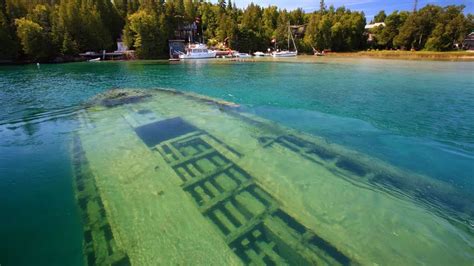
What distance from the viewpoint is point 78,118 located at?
1388cm

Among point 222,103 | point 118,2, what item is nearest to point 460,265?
point 222,103

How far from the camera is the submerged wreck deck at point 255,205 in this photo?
4.73 metres

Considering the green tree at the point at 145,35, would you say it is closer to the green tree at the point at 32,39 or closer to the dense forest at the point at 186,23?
the dense forest at the point at 186,23

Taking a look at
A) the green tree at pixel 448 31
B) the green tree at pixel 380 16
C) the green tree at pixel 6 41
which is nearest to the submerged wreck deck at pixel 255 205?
the green tree at pixel 6 41

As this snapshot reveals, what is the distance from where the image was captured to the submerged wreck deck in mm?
4734

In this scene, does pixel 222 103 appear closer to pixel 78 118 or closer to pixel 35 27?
pixel 78 118

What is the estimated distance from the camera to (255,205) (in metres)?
6.05

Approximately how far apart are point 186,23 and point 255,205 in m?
103

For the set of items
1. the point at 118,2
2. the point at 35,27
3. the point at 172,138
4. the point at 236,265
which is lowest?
the point at 236,265

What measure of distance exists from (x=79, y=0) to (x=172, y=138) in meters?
89.2

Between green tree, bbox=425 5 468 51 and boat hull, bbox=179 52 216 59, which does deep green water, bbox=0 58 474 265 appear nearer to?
boat hull, bbox=179 52 216 59

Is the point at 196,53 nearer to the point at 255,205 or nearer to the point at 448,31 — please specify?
the point at 255,205

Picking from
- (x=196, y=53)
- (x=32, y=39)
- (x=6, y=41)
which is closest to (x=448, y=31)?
(x=196, y=53)

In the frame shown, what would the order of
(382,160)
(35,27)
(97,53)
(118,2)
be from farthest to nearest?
(118,2), (97,53), (35,27), (382,160)
